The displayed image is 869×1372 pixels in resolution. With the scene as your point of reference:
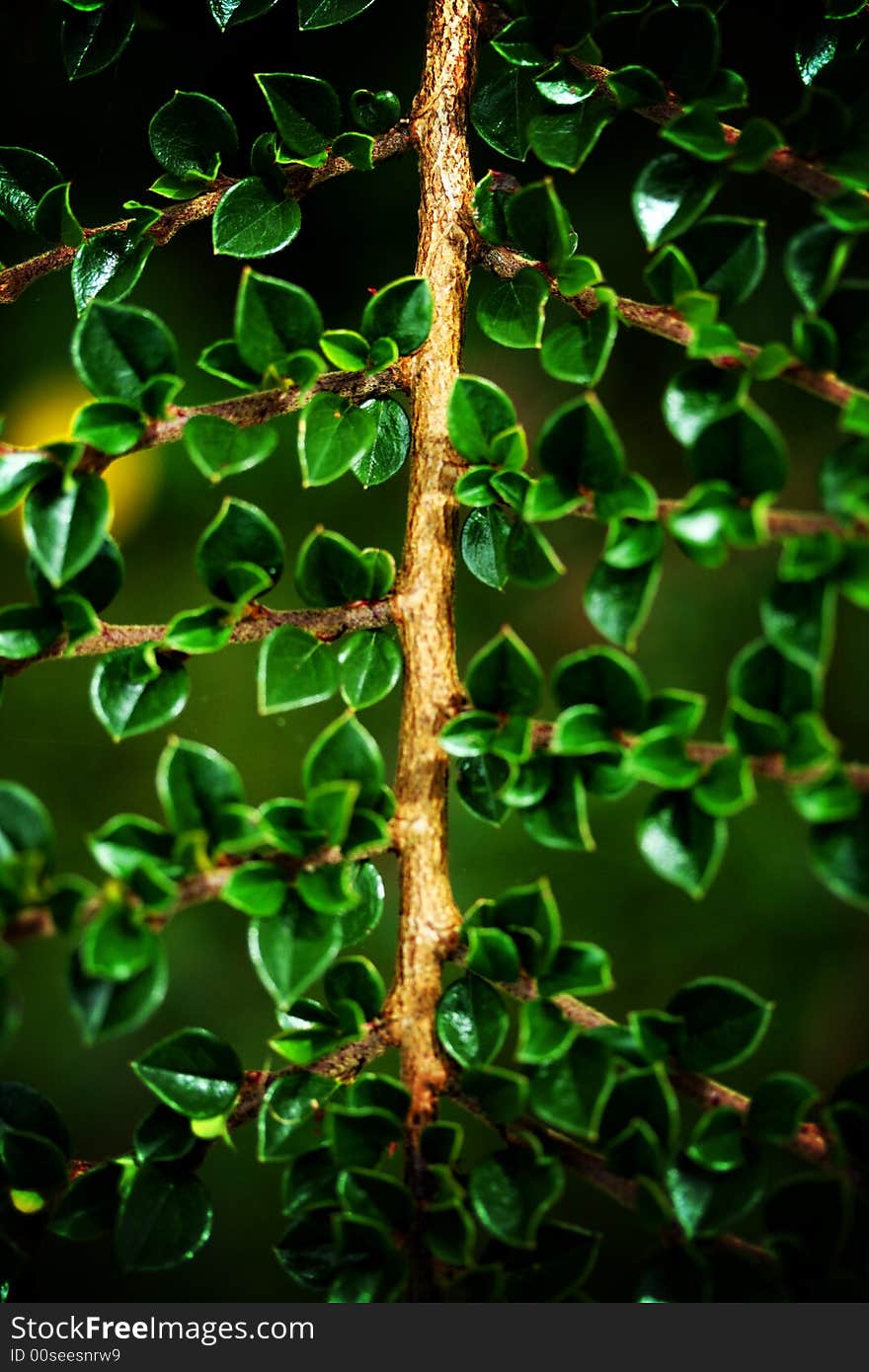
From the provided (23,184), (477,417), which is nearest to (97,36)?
(23,184)

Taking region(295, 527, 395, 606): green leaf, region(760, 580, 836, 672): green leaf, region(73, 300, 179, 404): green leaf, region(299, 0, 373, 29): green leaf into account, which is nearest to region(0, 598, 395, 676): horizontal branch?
region(295, 527, 395, 606): green leaf

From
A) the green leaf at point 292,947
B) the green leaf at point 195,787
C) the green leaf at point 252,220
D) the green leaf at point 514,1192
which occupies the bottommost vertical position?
the green leaf at point 514,1192

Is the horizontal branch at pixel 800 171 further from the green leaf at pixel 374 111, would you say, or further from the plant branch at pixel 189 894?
the plant branch at pixel 189 894

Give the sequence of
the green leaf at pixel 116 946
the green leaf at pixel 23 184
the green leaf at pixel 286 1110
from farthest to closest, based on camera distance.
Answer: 1. the green leaf at pixel 23 184
2. the green leaf at pixel 286 1110
3. the green leaf at pixel 116 946

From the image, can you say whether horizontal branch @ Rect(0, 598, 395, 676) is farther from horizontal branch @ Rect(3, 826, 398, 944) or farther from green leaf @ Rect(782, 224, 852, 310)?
green leaf @ Rect(782, 224, 852, 310)

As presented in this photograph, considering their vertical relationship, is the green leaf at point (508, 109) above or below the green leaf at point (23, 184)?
above

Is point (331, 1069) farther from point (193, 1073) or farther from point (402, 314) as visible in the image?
point (402, 314)

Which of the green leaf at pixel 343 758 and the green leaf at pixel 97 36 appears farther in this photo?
the green leaf at pixel 97 36

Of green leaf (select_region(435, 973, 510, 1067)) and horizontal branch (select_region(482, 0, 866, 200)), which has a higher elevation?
horizontal branch (select_region(482, 0, 866, 200))

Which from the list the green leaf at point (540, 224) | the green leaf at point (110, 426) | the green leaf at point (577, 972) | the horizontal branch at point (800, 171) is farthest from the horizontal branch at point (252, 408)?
the green leaf at point (577, 972)
